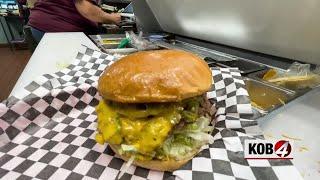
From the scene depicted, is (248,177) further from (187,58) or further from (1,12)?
(1,12)

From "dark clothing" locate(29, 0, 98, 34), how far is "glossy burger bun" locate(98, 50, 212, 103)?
1.84 meters

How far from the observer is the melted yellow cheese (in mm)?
875

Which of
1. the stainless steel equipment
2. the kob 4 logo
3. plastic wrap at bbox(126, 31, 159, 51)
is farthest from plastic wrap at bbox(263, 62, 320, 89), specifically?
plastic wrap at bbox(126, 31, 159, 51)

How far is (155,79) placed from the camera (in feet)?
2.98

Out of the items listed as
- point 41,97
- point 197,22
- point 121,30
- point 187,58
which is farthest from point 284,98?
point 121,30

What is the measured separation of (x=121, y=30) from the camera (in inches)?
109

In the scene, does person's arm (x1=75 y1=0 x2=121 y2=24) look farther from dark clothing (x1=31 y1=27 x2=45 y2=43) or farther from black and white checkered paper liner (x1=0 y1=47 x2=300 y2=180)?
black and white checkered paper liner (x1=0 y1=47 x2=300 y2=180)

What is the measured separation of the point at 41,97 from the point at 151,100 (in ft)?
2.26

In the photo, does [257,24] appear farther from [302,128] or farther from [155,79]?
[155,79]

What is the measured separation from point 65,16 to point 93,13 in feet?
1.04

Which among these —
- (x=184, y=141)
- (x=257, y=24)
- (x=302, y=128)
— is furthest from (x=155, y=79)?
(x=257, y=24)

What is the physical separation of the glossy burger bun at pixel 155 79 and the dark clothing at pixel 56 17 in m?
1.84

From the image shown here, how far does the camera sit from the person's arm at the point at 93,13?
248 centimetres

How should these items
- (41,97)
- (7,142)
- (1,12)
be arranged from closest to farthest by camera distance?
(7,142) → (41,97) → (1,12)
